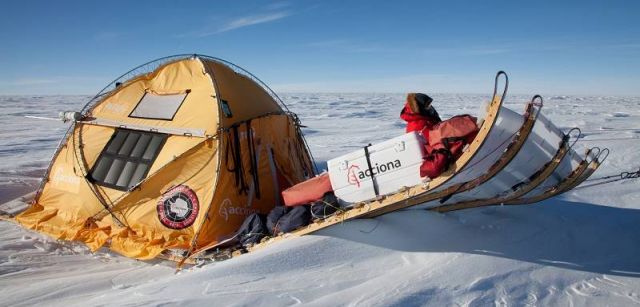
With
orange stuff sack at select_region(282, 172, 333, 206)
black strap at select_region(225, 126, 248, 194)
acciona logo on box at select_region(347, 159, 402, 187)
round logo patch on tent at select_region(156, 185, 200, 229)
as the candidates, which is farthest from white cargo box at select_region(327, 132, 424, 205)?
round logo patch on tent at select_region(156, 185, 200, 229)

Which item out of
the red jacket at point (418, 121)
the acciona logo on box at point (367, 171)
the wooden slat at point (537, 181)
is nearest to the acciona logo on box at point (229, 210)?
the acciona logo on box at point (367, 171)

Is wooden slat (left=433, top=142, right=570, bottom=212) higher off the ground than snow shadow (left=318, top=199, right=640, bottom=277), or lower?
higher

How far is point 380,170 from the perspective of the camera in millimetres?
4262

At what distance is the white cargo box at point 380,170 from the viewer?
4082 millimetres

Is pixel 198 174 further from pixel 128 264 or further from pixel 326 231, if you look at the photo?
pixel 326 231

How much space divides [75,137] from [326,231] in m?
4.12

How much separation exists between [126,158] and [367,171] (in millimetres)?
3353

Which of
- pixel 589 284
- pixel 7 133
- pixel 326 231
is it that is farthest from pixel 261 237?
pixel 7 133

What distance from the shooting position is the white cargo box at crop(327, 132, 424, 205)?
408 cm

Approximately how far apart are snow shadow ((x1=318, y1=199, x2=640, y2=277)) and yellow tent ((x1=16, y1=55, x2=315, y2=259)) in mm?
1622

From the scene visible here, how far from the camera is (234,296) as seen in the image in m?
3.45

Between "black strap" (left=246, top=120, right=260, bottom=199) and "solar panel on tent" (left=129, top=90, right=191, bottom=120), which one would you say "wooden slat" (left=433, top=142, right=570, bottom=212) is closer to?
"black strap" (left=246, top=120, right=260, bottom=199)

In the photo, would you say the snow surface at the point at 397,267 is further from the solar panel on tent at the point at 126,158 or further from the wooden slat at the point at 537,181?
the solar panel on tent at the point at 126,158

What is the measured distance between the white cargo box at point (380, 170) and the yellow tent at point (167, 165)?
61.2 inches
